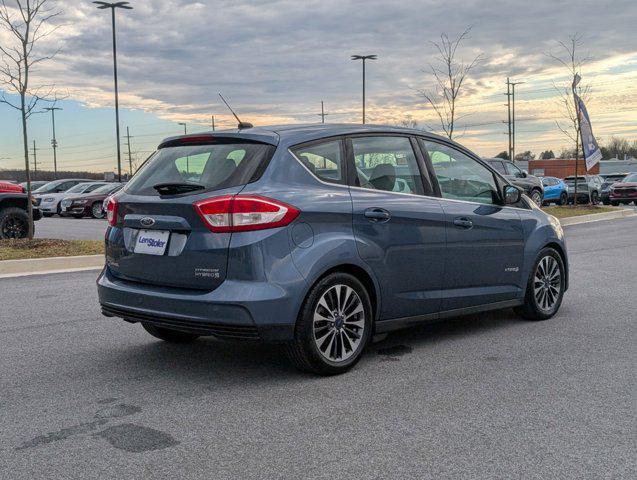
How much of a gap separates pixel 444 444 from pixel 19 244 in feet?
36.8

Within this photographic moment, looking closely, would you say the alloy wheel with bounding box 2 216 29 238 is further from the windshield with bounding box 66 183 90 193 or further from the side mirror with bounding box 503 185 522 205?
the windshield with bounding box 66 183 90 193

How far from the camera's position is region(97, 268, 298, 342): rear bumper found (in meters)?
4.59

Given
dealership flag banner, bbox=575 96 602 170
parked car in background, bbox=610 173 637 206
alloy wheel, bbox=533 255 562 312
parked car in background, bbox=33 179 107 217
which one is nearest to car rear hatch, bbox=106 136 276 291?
alloy wheel, bbox=533 255 562 312

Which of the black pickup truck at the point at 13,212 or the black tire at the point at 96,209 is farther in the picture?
the black tire at the point at 96,209

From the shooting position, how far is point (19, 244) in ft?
43.3

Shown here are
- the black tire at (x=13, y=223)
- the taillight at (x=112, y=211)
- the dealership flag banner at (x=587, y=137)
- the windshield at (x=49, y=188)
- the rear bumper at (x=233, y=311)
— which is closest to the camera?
the rear bumper at (x=233, y=311)

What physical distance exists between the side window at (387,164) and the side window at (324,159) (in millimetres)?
156

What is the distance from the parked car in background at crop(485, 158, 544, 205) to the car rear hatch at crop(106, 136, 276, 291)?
63.3 feet

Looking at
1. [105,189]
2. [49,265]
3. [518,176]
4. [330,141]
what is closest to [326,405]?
[330,141]

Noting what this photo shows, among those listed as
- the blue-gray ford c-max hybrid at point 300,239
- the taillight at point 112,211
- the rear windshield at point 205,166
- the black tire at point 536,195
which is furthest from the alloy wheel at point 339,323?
the black tire at point 536,195

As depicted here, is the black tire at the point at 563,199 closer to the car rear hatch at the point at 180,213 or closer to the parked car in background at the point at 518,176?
the parked car in background at the point at 518,176

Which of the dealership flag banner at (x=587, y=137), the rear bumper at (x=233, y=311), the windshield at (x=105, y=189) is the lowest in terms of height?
the rear bumper at (x=233, y=311)

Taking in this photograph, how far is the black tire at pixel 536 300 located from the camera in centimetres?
686

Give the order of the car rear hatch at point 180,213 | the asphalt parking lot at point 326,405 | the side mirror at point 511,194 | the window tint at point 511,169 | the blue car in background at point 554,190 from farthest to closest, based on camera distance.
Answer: the blue car in background at point 554,190 → the window tint at point 511,169 → the side mirror at point 511,194 → the car rear hatch at point 180,213 → the asphalt parking lot at point 326,405
